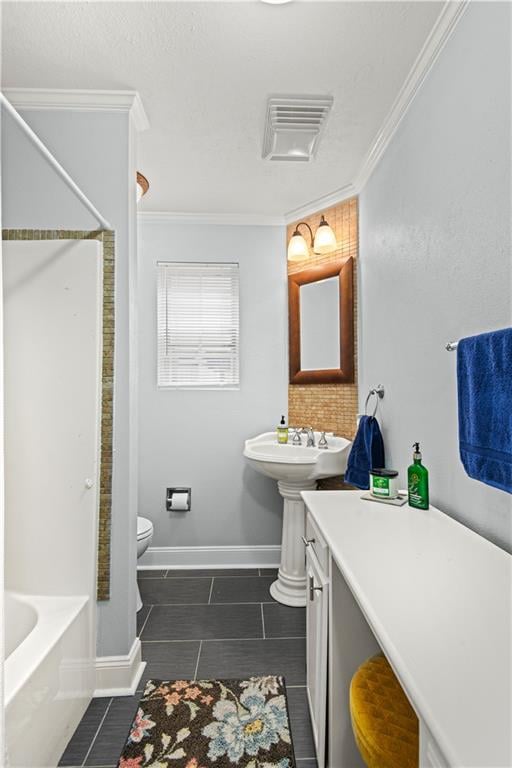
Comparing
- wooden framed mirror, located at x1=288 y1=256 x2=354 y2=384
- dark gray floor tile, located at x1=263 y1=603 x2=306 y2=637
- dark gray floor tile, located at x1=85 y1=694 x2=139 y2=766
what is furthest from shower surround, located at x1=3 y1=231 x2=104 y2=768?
wooden framed mirror, located at x1=288 y1=256 x2=354 y2=384

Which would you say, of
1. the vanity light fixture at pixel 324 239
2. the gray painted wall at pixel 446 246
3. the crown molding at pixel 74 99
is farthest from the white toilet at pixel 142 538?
the crown molding at pixel 74 99

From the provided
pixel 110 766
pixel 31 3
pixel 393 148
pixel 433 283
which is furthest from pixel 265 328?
pixel 110 766

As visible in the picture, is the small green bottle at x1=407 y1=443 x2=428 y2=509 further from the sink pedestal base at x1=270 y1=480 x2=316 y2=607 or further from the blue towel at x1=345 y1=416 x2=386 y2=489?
the sink pedestal base at x1=270 y1=480 x2=316 y2=607

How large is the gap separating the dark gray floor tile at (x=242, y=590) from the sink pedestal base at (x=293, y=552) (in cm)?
8

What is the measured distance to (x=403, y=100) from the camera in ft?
6.35

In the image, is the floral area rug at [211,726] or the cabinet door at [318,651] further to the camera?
the floral area rug at [211,726]

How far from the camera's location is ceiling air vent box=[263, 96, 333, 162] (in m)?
1.99

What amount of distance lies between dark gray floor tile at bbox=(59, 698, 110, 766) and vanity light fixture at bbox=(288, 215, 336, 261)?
2609mm

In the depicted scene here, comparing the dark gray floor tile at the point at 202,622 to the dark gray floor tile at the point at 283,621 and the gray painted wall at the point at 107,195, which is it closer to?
the dark gray floor tile at the point at 283,621

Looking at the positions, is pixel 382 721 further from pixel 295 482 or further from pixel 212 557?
pixel 212 557

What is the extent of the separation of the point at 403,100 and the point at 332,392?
1.65 metres

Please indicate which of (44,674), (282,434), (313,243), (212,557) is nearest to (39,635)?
(44,674)

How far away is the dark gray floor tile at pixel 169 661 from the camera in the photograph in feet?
6.59

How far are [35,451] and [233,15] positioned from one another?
1.79m
